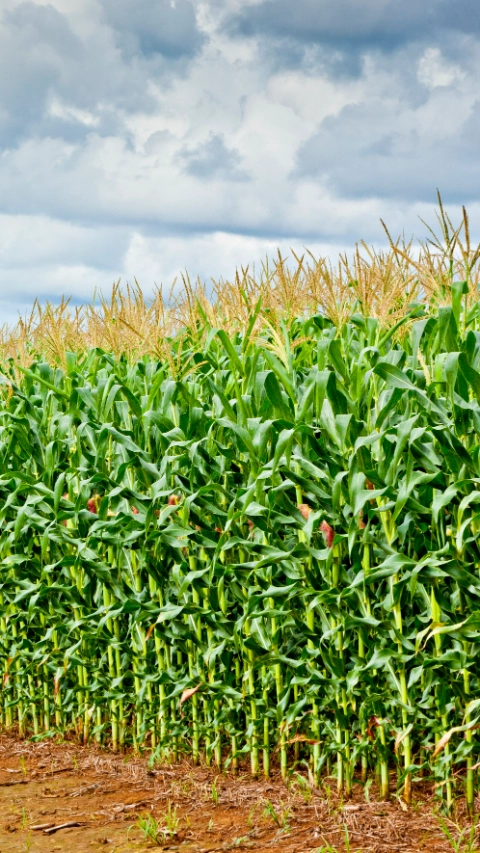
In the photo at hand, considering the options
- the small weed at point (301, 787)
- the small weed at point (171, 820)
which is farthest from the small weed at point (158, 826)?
the small weed at point (301, 787)

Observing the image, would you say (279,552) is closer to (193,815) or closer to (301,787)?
(301,787)

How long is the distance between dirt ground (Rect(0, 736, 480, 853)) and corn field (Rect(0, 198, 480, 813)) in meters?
0.14

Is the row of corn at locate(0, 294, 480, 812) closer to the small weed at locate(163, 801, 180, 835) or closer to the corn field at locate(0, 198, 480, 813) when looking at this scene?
the corn field at locate(0, 198, 480, 813)

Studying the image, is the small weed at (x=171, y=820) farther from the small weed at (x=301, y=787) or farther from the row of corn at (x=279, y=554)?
the small weed at (x=301, y=787)

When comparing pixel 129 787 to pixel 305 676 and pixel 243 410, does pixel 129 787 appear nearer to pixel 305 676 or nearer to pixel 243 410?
pixel 305 676

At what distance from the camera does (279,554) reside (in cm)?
493

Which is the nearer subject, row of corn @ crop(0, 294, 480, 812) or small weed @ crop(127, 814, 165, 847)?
row of corn @ crop(0, 294, 480, 812)

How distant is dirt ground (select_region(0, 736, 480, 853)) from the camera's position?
15.4 ft

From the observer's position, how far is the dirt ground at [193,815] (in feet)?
15.4

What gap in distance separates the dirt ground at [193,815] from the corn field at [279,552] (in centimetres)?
14

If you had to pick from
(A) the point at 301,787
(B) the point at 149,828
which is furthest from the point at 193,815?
(A) the point at 301,787

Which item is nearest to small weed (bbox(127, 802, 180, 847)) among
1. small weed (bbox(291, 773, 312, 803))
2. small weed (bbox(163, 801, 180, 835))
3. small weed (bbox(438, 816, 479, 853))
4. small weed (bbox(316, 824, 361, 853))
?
small weed (bbox(163, 801, 180, 835))

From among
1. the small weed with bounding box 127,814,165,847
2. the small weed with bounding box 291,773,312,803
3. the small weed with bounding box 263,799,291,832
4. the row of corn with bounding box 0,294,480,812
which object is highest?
the row of corn with bounding box 0,294,480,812

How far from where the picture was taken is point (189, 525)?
18.3ft
